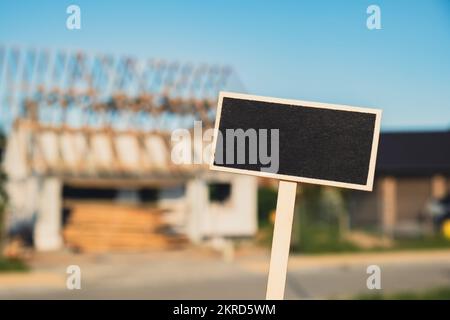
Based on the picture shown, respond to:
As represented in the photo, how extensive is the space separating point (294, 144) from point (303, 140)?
0.08m

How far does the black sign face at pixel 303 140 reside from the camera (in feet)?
14.9

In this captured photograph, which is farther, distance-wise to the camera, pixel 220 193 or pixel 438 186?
pixel 438 186

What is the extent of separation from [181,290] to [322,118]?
8877 mm

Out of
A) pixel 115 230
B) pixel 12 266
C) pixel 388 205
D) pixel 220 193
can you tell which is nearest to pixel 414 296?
pixel 12 266

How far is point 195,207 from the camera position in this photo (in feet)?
74.8

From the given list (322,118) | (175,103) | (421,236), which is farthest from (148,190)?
(322,118)

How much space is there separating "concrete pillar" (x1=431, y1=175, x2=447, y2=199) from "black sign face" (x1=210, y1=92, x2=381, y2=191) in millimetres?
25649

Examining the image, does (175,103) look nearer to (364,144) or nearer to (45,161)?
(45,161)

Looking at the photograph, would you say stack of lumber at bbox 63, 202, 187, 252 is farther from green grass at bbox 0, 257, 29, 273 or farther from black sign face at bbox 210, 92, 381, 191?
black sign face at bbox 210, 92, 381, 191

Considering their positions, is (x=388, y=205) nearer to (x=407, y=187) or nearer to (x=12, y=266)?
(x=407, y=187)

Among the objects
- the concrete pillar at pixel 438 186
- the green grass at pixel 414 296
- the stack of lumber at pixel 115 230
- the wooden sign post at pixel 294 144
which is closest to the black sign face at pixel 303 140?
the wooden sign post at pixel 294 144

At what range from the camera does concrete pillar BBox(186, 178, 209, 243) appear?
22.7m

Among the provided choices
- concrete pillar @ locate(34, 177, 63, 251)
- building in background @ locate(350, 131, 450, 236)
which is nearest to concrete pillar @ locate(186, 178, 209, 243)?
concrete pillar @ locate(34, 177, 63, 251)

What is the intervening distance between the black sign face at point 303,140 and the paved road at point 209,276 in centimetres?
726
